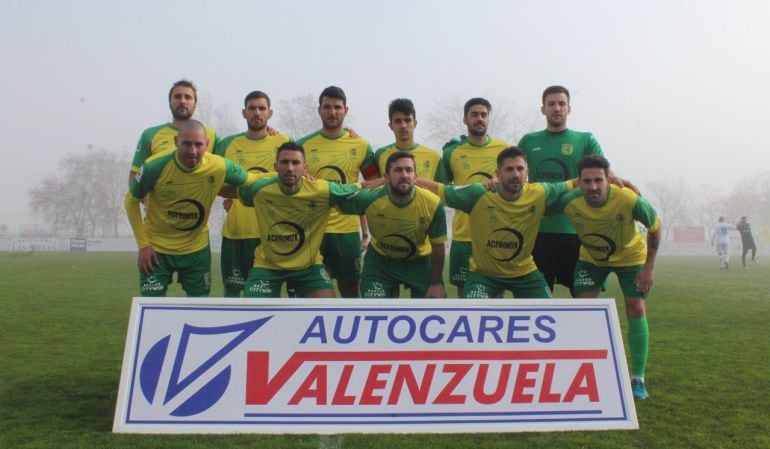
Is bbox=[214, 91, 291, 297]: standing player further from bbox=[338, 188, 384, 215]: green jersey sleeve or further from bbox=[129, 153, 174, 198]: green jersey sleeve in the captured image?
bbox=[338, 188, 384, 215]: green jersey sleeve

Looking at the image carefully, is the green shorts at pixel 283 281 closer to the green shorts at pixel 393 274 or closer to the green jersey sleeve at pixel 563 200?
the green shorts at pixel 393 274

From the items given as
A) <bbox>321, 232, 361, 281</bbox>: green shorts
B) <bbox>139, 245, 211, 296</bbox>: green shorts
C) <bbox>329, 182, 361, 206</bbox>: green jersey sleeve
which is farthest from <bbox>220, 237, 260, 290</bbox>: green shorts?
<bbox>329, 182, 361, 206</bbox>: green jersey sleeve

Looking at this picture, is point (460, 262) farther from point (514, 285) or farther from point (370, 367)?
point (370, 367)

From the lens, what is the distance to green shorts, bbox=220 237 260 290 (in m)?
5.39

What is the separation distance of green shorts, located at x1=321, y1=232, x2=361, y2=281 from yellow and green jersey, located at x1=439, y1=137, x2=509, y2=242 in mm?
965

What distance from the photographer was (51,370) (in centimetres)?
539

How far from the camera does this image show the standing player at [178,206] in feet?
15.2

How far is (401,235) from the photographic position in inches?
185

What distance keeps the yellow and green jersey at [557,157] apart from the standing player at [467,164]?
1.15 ft

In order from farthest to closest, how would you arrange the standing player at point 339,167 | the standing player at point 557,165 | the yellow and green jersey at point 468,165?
the yellow and green jersey at point 468,165
the standing player at point 339,167
the standing player at point 557,165

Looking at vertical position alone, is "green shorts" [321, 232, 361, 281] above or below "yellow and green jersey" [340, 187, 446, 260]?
below

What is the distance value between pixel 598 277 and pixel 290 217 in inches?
101

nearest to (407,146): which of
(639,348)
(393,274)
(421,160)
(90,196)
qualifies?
(421,160)

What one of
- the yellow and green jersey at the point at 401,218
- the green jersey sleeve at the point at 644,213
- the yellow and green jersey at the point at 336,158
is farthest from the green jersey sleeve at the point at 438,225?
the green jersey sleeve at the point at 644,213
